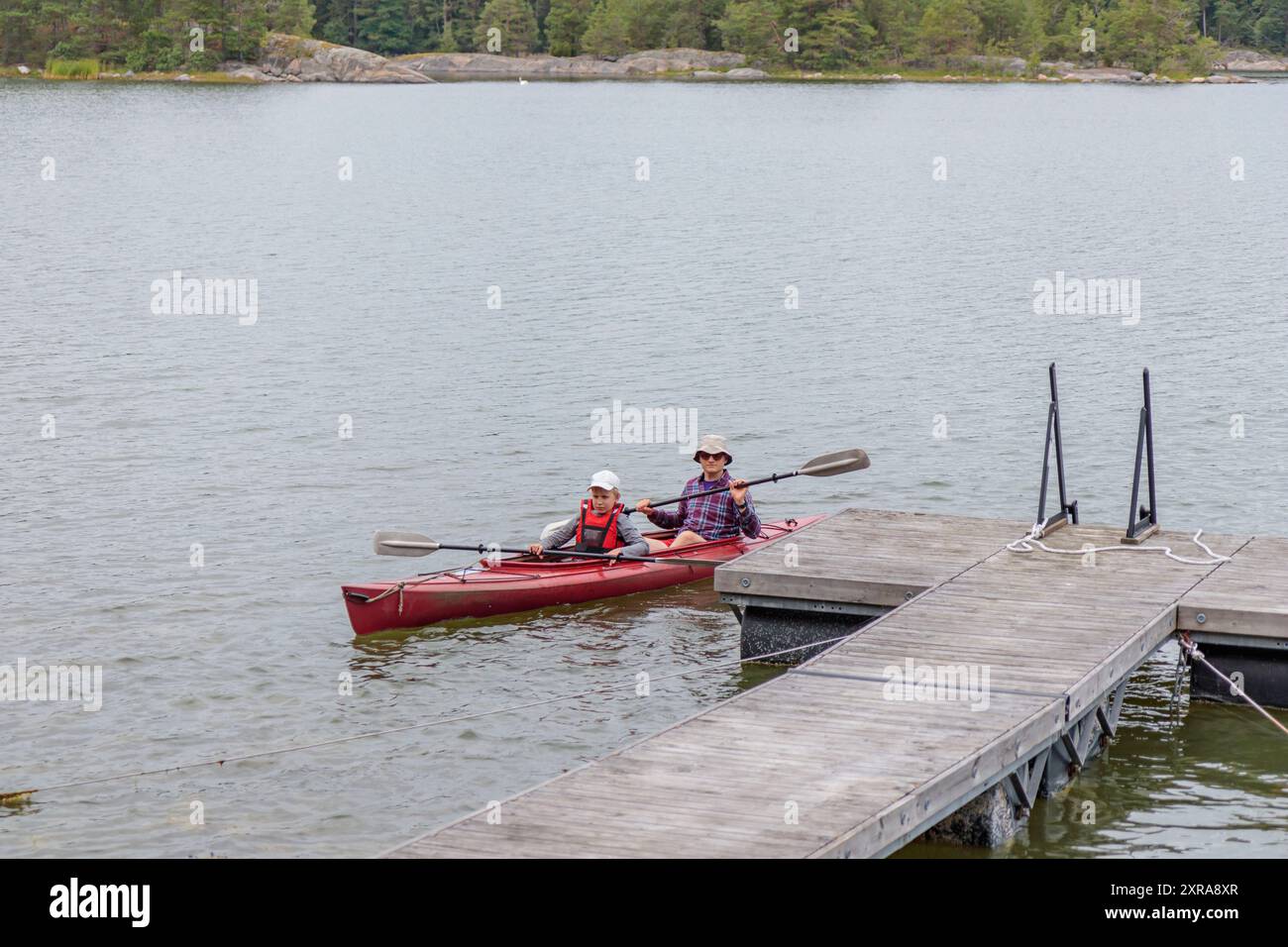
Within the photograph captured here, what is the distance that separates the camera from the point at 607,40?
431 ft

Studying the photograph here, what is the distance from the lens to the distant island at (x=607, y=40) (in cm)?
11538

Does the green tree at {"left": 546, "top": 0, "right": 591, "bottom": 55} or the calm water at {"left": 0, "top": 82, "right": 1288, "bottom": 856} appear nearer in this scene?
the calm water at {"left": 0, "top": 82, "right": 1288, "bottom": 856}

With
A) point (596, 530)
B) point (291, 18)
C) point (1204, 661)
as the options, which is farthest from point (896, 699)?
point (291, 18)

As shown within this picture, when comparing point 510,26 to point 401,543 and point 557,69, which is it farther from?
point 401,543

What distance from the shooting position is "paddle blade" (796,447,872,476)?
16812mm

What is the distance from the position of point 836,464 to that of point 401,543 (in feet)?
14.2

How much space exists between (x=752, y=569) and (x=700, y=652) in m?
1.44

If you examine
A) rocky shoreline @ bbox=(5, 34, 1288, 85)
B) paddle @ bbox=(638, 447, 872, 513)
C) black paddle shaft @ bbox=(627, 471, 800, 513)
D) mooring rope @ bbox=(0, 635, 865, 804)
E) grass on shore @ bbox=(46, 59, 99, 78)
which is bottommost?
mooring rope @ bbox=(0, 635, 865, 804)

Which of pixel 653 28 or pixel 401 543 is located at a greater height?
pixel 653 28

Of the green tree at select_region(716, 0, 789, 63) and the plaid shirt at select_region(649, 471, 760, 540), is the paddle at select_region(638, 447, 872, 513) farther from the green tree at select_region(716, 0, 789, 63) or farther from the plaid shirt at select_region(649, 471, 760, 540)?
the green tree at select_region(716, 0, 789, 63)

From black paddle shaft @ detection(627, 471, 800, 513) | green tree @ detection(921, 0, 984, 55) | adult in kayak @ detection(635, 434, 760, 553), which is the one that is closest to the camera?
black paddle shaft @ detection(627, 471, 800, 513)

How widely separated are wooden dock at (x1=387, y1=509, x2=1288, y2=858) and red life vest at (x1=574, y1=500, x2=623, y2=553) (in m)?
2.01

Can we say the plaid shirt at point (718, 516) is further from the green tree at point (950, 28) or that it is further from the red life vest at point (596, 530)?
the green tree at point (950, 28)

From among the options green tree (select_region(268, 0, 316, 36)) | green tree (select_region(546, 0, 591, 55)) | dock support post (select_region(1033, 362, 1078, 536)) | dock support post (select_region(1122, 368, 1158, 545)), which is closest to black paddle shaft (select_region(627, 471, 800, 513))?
dock support post (select_region(1033, 362, 1078, 536))
